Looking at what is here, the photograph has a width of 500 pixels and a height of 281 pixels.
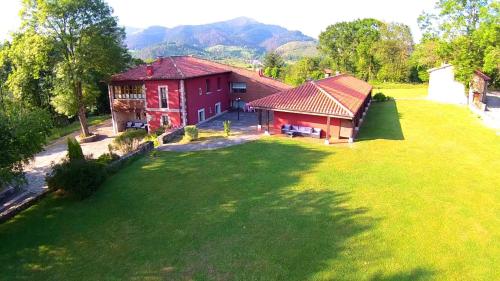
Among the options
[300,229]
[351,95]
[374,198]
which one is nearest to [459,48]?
[351,95]

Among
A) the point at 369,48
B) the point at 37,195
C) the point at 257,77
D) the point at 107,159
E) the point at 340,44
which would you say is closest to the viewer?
the point at 37,195

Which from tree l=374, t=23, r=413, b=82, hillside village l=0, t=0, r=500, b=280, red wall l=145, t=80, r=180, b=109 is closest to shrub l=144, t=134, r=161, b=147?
hillside village l=0, t=0, r=500, b=280

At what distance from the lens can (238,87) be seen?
38.1 m

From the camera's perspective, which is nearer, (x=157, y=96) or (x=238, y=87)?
(x=157, y=96)

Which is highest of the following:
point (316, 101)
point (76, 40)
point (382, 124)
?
point (76, 40)

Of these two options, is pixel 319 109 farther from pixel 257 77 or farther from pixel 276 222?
pixel 257 77

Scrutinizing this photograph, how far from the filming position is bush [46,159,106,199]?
15148 millimetres

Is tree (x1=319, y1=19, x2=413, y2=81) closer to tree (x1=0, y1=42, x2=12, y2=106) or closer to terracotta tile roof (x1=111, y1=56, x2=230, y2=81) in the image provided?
terracotta tile roof (x1=111, y1=56, x2=230, y2=81)

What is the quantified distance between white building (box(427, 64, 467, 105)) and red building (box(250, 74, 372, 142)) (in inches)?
766

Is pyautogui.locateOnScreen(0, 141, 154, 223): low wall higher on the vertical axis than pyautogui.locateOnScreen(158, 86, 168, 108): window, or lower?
lower

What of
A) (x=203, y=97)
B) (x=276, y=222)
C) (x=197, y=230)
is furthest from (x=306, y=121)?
(x=197, y=230)

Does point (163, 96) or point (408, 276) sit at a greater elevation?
point (163, 96)

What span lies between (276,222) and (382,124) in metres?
19.5

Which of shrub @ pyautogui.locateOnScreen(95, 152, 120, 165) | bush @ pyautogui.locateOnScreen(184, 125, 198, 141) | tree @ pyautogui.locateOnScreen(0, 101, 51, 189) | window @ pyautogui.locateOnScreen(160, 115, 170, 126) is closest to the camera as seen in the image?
tree @ pyautogui.locateOnScreen(0, 101, 51, 189)
